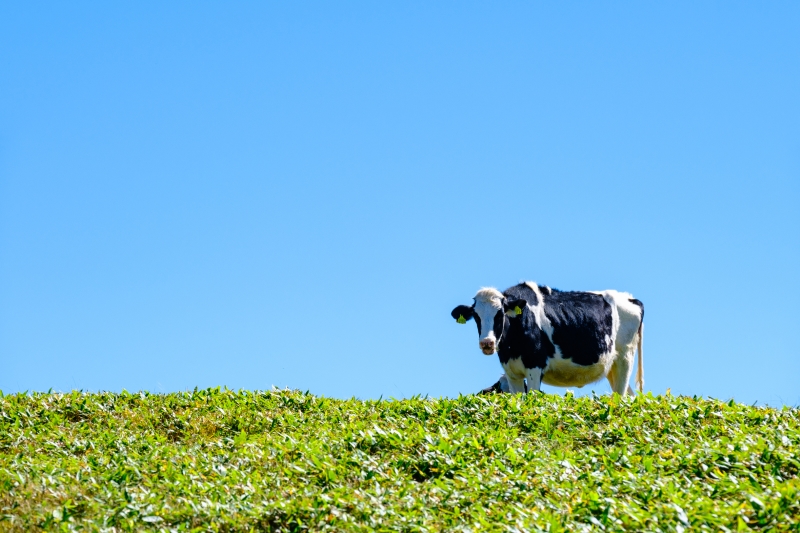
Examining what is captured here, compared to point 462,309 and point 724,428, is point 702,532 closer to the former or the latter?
point 724,428

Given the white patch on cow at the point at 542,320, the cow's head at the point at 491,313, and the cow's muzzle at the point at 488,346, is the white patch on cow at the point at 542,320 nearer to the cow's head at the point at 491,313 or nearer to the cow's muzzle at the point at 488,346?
the cow's head at the point at 491,313

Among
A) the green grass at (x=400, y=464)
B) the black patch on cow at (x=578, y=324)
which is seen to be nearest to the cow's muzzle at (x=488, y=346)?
the black patch on cow at (x=578, y=324)

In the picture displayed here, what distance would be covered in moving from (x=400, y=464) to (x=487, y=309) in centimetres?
897

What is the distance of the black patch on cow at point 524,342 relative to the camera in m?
20.8

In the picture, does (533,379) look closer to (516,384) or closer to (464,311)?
(516,384)

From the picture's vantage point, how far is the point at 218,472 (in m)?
11.9

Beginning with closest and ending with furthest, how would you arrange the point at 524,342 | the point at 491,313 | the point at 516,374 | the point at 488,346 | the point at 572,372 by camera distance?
1. the point at 488,346
2. the point at 491,313
3. the point at 524,342
4. the point at 516,374
5. the point at 572,372

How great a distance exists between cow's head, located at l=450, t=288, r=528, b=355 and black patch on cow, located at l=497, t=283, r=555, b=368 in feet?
0.50

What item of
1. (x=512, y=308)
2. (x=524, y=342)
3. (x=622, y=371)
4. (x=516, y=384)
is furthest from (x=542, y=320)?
(x=622, y=371)

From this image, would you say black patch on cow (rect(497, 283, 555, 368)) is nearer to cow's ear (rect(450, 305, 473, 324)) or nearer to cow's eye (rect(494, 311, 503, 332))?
cow's eye (rect(494, 311, 503, 332))

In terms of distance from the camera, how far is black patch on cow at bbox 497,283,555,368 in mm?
20766

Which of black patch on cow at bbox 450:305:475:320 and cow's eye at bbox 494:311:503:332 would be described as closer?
cow's eye at bbox 494:311:503:332

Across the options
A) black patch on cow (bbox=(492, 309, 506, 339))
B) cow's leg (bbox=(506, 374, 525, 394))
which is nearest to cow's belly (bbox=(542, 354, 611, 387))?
cow's leg (bbox=(506, 374, 525, 394))

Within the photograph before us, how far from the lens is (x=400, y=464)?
1178 centimetres
